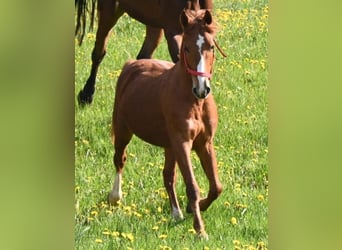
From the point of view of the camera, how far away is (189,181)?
99.0 inches

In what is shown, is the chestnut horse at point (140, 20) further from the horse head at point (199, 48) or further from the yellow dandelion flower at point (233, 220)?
the yellow dandelion flower at point (233, 220)

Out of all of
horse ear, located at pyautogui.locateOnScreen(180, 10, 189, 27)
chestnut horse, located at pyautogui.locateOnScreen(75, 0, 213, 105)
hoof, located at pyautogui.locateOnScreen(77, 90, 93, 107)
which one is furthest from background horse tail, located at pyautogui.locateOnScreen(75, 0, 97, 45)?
horse ear, located at pyautogui.locateOnScreen(180, 10, 189, 27)

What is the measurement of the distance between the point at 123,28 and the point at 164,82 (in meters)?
0.20

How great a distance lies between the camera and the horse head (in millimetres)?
2441

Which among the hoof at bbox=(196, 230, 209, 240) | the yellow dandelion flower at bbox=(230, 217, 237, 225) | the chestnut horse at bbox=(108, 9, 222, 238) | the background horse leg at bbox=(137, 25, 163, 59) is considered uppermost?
the background horse leg at bbox=(137, 25, 163, 59)

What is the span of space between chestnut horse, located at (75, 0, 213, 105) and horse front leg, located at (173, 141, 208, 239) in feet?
0.86

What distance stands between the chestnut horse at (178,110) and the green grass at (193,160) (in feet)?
0.08

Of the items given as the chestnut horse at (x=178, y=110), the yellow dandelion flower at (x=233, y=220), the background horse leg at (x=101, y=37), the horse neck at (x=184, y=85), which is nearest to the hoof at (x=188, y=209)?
the chestnut horse at (x=178, y=110)

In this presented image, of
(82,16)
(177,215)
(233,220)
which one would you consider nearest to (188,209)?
(177,215)

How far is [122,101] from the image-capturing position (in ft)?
8.34

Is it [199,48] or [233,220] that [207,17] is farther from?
[233,220]

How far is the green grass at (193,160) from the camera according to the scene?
2498 mm

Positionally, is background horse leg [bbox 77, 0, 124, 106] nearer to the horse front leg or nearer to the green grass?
the green grass
